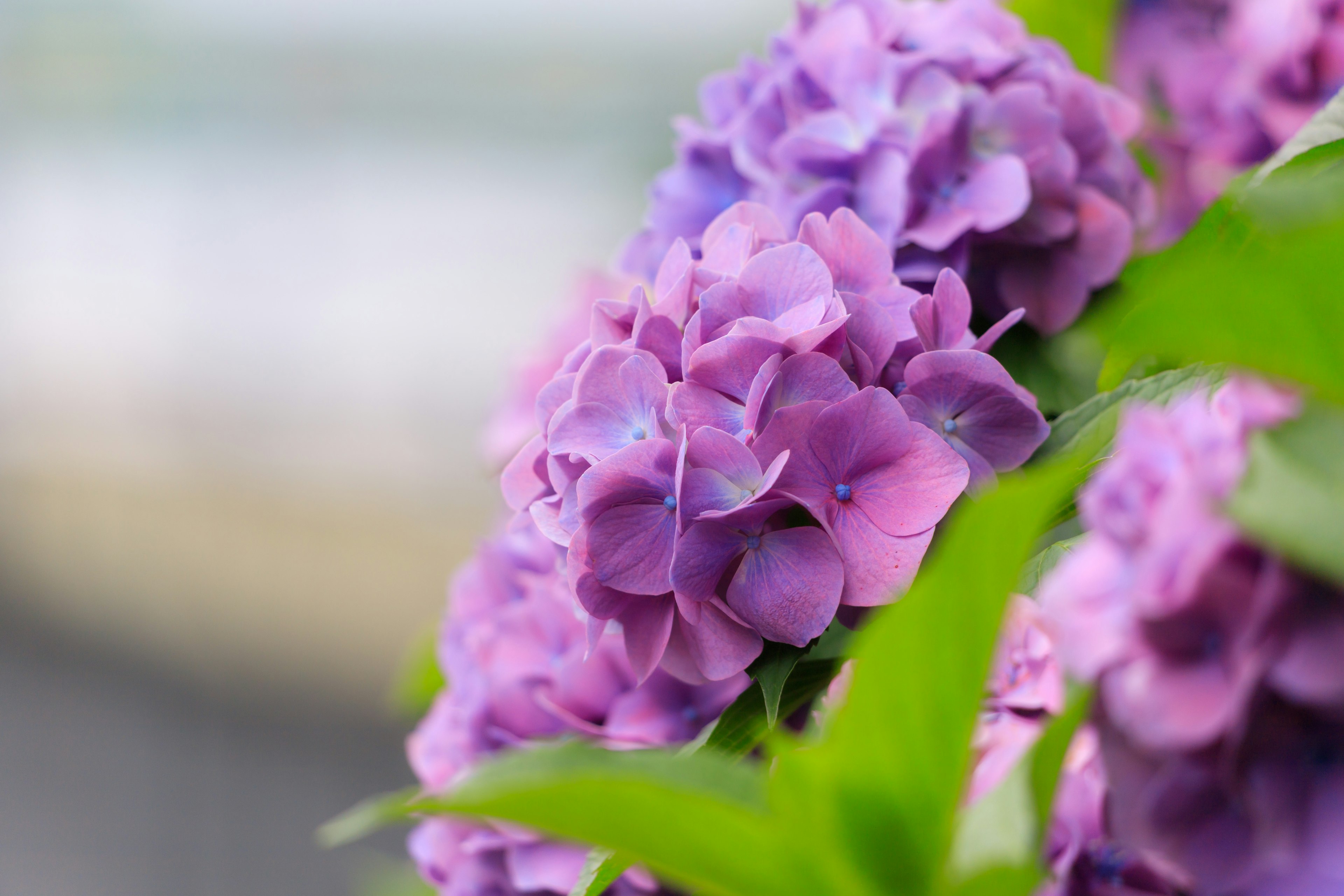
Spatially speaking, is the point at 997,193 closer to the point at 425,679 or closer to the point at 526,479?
the point at 526,479

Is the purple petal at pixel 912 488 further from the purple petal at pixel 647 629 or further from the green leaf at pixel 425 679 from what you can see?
the green leaf at pixel 425 679

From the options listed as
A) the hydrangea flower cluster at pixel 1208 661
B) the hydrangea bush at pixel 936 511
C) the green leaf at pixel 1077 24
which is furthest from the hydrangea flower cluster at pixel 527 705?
the green leaf at pixel 1077 24

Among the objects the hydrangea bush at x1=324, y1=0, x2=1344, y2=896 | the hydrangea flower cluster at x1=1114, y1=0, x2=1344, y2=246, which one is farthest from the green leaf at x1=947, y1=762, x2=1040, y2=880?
the hydrangea flower cluster at x1=1114, y1=0, x2=1344, y2=246

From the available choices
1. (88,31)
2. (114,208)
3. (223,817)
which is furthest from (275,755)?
(88,31)

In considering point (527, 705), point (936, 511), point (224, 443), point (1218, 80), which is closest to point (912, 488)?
point (936, 511)

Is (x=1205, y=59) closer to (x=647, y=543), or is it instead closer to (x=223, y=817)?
(x=647, y=543)

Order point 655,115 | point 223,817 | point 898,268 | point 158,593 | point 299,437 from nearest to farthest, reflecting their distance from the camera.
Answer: point 898,268 → point 223,817 → point 158,593 → point 299,437 → point 655,115

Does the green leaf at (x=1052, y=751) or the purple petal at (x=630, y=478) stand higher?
the purple petal at (x=630, y=478)
